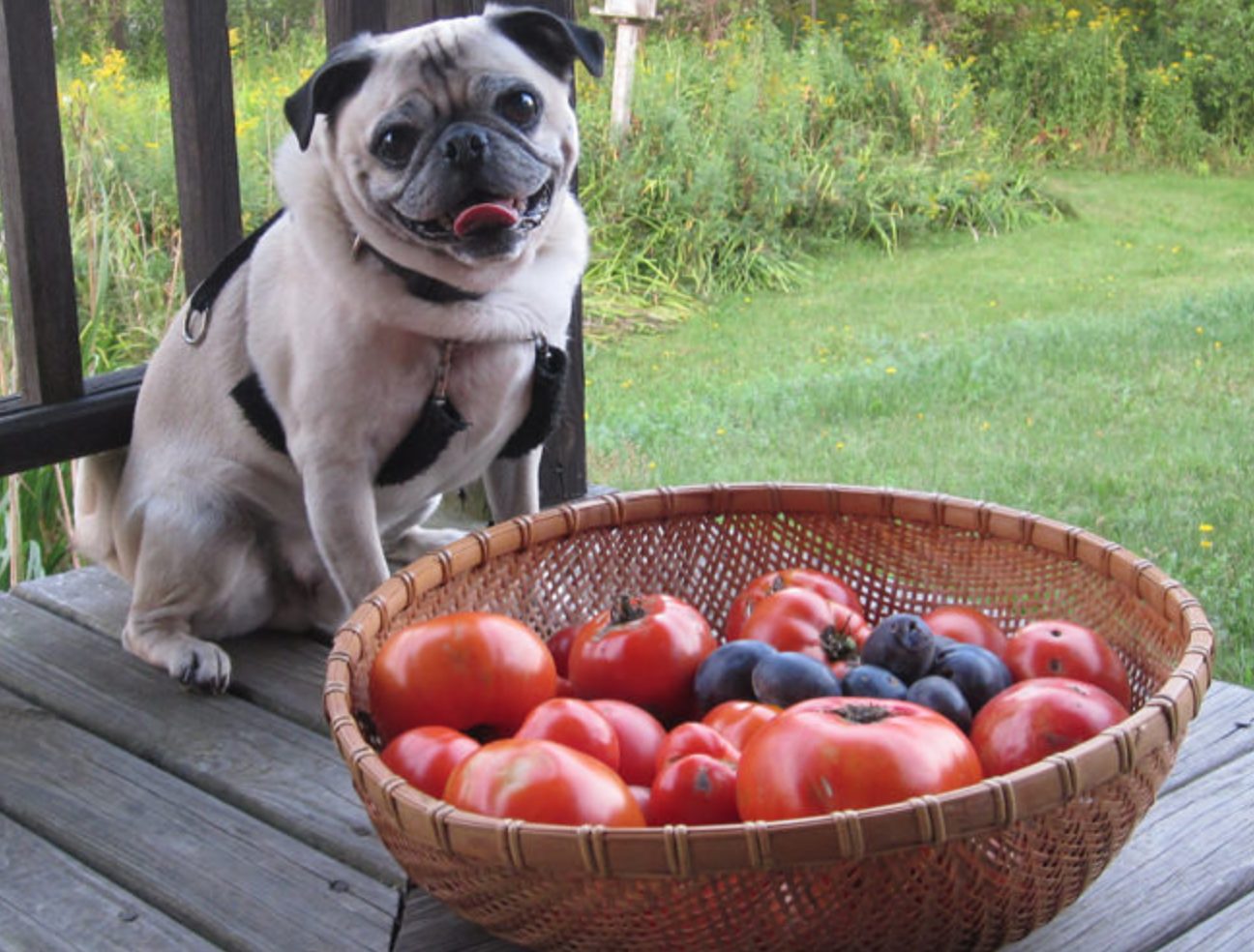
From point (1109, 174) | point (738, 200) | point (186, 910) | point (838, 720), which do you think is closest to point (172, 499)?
point (186, 910)

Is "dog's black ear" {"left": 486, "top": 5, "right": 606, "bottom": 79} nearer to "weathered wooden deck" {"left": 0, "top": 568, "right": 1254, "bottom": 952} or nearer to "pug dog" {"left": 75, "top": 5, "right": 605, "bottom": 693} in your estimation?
"pug dog" {"left": 75, "top": 5, "right": 605, "bottom": 693}

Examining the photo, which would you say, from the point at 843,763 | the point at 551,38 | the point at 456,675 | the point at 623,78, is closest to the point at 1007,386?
the point at 623,78

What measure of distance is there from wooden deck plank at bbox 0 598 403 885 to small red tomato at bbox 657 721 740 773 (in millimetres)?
432

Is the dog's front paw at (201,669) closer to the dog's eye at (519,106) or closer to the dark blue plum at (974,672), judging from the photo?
the dog's eye at (519,106)

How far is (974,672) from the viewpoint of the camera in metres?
1.44

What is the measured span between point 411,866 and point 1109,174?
749 cm

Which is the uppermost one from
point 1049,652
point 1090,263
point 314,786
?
point 1049,652

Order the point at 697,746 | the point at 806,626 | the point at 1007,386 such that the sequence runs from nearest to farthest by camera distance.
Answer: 1. the point at 697,746
2. the point at 806,626
3. the point at 1007,386

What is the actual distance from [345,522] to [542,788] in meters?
0.99

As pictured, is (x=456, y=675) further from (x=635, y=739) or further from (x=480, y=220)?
(x=480, y=220)

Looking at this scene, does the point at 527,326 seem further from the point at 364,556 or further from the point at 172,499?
the point at 172,499

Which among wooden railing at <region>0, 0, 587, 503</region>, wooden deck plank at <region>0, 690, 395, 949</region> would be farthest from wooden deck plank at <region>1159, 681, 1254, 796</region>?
wooden railing at <region>0, 0, 587, 503</region>

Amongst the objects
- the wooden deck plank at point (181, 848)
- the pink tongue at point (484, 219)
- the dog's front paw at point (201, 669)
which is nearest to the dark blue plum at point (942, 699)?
the wooden deck plank at point (181, 848)

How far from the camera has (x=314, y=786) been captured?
1.84m
